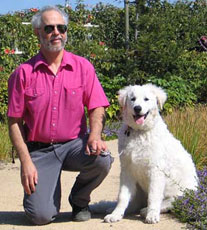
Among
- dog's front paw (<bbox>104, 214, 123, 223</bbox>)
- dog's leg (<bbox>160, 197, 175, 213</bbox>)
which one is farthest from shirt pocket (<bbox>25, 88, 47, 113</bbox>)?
dog's leg (<bbox>160, 197, 175, 213</bbox>)

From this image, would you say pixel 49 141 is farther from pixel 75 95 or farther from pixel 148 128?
pixel 148 128

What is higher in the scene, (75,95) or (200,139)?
(75,95)

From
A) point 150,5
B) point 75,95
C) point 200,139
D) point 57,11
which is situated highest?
point 150,5

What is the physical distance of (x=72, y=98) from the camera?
4.58 m

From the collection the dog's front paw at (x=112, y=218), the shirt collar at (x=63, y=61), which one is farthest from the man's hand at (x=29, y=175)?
the shirt collar at (x=63, y=61)

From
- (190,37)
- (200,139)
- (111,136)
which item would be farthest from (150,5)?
(200,139)

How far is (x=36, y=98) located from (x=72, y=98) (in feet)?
1.07

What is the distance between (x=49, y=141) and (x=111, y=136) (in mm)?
4234

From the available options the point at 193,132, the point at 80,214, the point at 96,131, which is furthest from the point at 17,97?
the point at 193,132

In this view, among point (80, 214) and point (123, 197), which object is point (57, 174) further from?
point (123, 197)

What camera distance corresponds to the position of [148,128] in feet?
14.9

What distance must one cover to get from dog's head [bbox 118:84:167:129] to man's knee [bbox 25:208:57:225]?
1089 mm

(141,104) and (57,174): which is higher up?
(141,104)

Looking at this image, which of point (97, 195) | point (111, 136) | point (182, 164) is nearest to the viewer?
point (182, 164)
